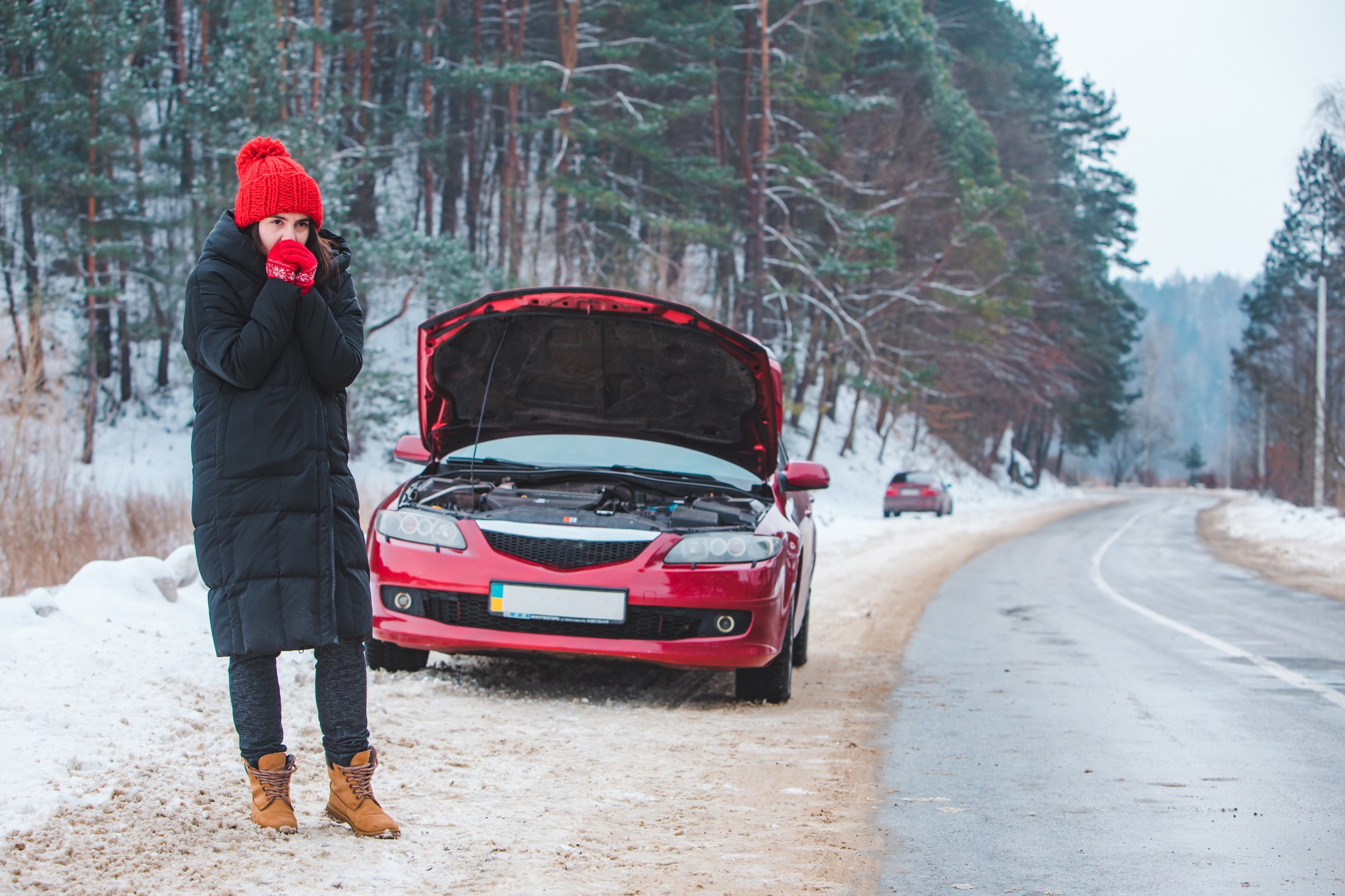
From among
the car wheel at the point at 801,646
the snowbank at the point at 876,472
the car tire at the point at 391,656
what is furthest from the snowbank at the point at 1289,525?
the car tire at the point at 391,656

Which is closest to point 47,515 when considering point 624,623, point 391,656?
point 391,656

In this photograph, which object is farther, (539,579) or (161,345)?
(161,345)

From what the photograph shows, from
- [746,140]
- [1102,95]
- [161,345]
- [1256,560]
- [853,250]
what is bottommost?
[1256,560]

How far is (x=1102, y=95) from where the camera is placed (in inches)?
2322

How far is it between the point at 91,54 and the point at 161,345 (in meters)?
8.68

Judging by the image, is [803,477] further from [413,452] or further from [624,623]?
[413,452]

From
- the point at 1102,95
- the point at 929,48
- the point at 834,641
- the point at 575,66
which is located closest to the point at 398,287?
the point at 575,66

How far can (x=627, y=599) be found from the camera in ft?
17.5

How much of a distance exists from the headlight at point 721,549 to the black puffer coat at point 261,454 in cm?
242

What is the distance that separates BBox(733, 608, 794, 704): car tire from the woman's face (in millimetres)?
3365

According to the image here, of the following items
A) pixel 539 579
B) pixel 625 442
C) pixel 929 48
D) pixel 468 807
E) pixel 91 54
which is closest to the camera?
pixel 468 807

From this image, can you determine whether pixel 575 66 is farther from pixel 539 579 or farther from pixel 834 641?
pixel 539 579

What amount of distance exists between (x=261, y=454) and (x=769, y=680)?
3334 millimetres

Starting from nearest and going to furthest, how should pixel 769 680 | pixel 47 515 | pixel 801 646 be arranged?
pixel 769 680 < pixel 801 646 < pixel 47 515
